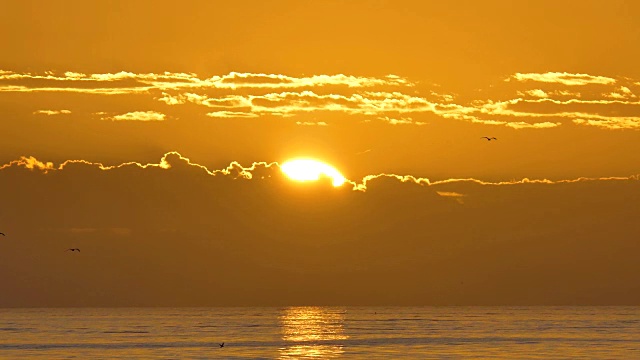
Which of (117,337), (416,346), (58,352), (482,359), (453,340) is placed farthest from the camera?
(117,337)

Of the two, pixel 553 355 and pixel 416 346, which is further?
pixel 416 346

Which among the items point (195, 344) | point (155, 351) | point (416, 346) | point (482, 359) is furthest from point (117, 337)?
point (482, 359)

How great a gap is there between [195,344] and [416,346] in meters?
32.9

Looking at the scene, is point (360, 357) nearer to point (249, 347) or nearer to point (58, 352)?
point (249, 347)

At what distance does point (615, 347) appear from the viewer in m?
157

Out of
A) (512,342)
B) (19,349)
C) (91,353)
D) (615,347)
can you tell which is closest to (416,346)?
(512,342)

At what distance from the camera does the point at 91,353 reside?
152 meters

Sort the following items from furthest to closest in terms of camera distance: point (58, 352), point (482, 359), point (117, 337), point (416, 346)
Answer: point (117, 337) < point (416, 346) < point (58, 352) < point (482, 359)

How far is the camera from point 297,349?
15888 cm

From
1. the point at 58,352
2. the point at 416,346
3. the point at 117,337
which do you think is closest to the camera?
the point at 58,352

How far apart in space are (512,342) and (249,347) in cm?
3740

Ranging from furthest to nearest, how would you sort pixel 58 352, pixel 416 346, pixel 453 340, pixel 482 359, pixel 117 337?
pixel 117 337
pixel 453 340
pixel 416 346
pixel 58 352
pixel 482 359

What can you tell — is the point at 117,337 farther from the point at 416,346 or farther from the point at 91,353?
the point at 416,346

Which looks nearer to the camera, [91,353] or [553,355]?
[553,355]
